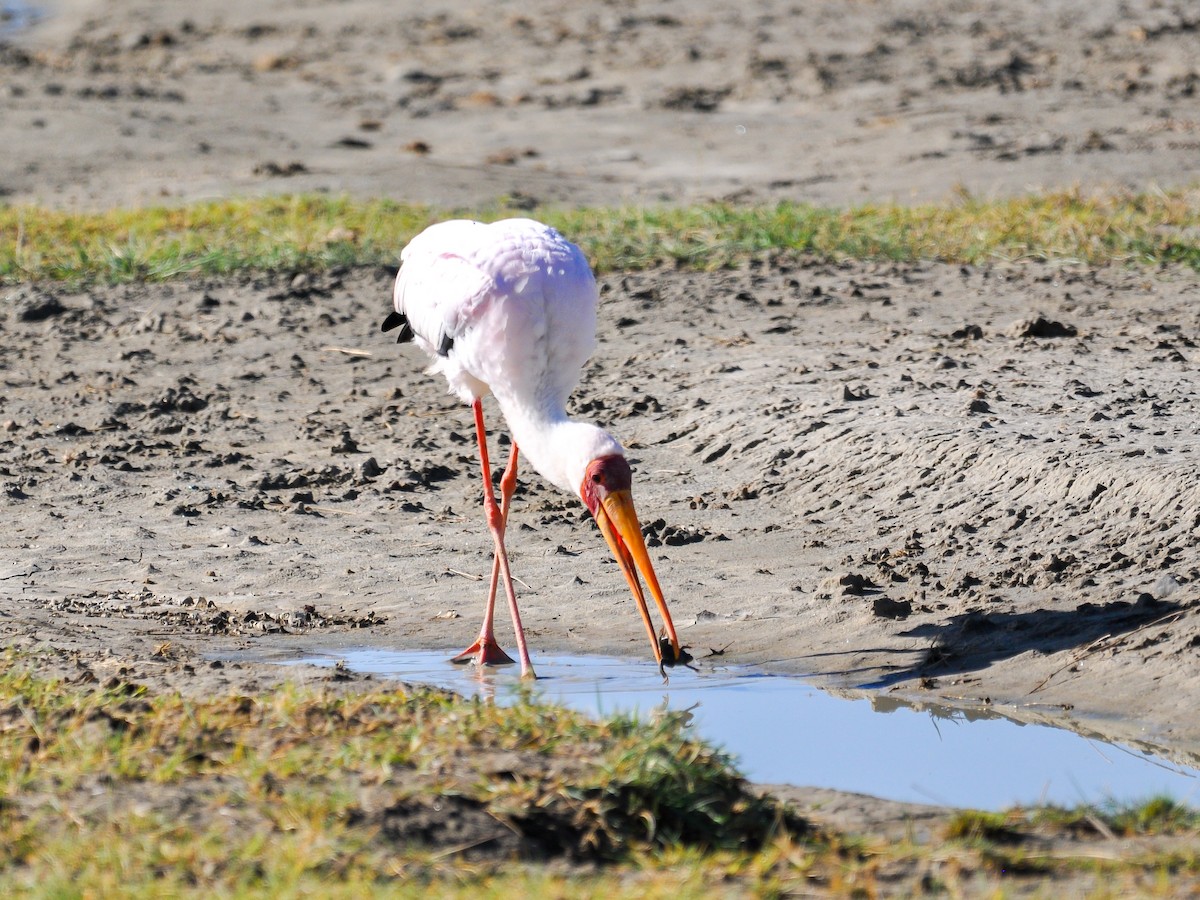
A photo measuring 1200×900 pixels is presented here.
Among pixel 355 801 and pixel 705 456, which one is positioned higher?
pixel 355 801

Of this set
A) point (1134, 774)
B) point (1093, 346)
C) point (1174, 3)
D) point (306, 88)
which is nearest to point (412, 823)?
point (1134, 774)

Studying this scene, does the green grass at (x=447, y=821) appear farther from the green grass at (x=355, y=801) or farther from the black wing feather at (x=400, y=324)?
the black wing feather at (x=400, y=324)

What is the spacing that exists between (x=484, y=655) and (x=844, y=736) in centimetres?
121

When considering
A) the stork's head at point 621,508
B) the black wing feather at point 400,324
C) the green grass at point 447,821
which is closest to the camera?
the green grass at point 447,821

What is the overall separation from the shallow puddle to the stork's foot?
0.16 feet

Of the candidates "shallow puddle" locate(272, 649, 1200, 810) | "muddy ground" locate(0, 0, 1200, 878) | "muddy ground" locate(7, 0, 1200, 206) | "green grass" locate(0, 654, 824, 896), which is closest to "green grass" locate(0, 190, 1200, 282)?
"muddy ground" locate(0, 0, 1200, 878)

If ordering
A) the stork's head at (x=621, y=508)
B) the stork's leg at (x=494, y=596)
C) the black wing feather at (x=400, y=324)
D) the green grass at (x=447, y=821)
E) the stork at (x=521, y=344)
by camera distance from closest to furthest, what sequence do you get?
the green grass at (x=447, y=821)
the stork's head at (x=621, y=508)
the stork at (x=521, y=344)
the stork's leg at (x=494, y=596)
the black wing feather at (x=400, y=324)

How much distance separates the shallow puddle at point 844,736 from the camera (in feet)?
13.7

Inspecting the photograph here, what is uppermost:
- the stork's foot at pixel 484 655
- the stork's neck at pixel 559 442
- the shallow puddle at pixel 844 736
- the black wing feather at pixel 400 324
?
the black wing feather at pixel 400 324

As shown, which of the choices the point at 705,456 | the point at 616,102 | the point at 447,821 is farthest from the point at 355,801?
the point at 616,102

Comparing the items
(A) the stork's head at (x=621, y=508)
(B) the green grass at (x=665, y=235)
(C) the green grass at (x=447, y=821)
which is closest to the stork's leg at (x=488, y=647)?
(A) the stork's head at (x=621, y=508)

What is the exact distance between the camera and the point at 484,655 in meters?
5.27

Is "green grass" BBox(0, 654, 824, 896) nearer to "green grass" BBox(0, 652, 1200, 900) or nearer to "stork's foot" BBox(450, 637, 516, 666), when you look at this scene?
"green grass" BBox(0, 652, 1200, 900)

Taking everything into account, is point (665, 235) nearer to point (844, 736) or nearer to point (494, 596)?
point (494, 596)
